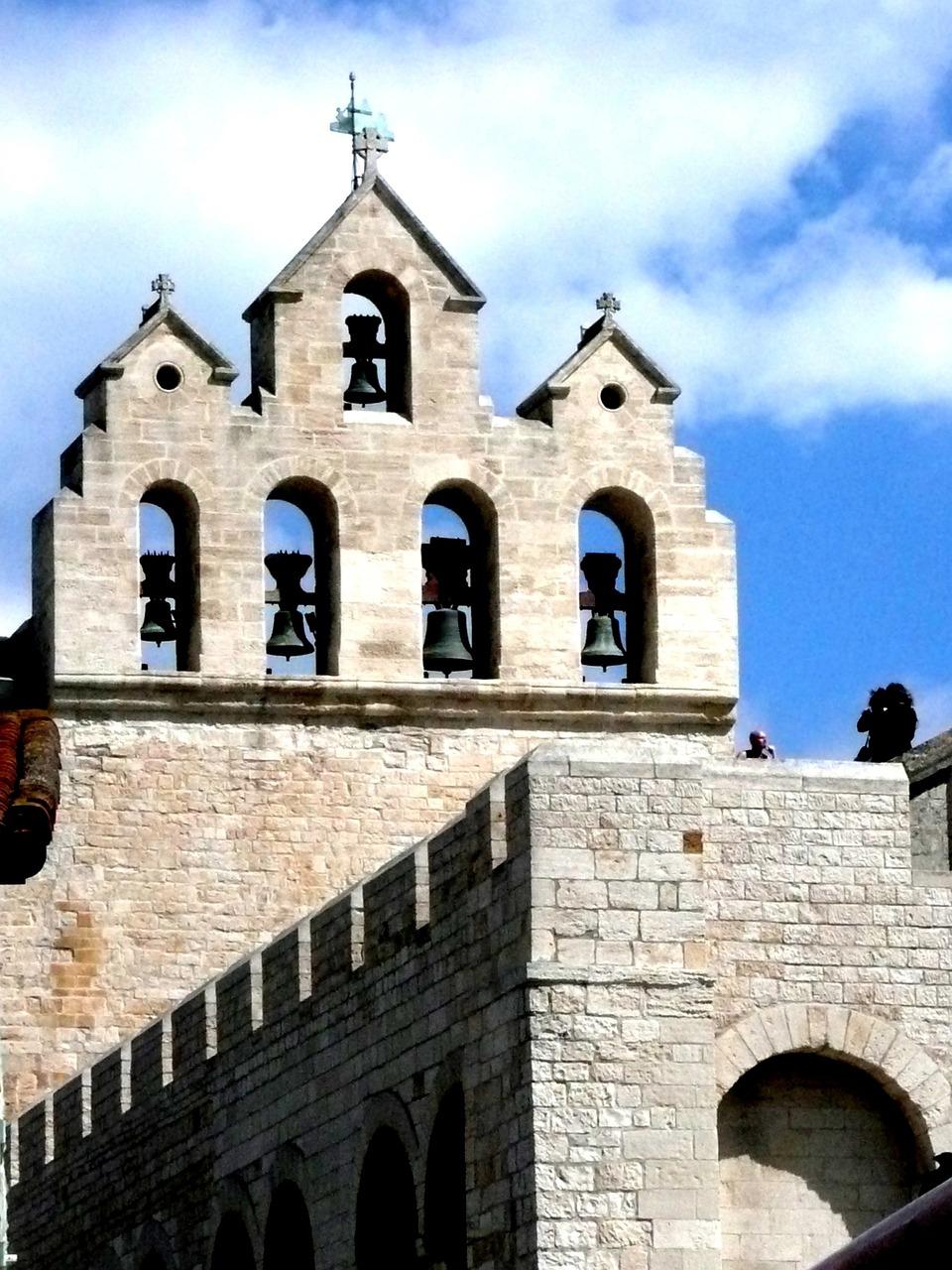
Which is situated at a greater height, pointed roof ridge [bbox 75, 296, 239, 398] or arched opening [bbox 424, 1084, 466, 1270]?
pointed roof ridge [bbox 75, 296, 239, 398]

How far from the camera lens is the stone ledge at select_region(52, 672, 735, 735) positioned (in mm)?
35062

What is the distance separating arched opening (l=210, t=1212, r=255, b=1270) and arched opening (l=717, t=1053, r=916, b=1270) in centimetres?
640

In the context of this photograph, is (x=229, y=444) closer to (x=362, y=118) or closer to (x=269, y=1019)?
(x=362, y=118)

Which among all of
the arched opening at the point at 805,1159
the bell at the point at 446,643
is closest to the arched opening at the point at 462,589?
the bell at the point at 446,643

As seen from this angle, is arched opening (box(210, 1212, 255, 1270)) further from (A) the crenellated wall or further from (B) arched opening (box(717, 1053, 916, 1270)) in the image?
(B) arched opening (box(717, 1053, 916, 1270))

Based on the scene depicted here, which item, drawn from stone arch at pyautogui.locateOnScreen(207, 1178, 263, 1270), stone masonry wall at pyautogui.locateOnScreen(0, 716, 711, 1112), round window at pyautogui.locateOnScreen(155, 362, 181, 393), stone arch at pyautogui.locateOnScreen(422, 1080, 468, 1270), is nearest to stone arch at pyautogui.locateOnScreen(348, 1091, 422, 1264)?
stone arch at pyautogui.locateOnScreen(422, 1080, 468, 1270)

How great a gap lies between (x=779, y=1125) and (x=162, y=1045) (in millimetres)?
8587

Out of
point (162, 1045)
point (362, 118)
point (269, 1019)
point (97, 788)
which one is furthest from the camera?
point (362, 118)

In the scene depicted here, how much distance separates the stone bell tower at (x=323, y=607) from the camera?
34.8 meters

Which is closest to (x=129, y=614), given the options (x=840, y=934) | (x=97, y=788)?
(x=97, y=788)

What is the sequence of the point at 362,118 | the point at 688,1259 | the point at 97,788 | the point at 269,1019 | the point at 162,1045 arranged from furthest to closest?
the point at 362,118 < the point at 97,788 < the point at 162,1045 < the point at 269,1019 < the point at 688,1259

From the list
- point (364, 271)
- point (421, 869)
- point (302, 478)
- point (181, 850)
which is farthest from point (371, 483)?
point (421, 869)

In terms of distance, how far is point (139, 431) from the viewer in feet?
118

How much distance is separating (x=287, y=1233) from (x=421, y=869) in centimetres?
395
